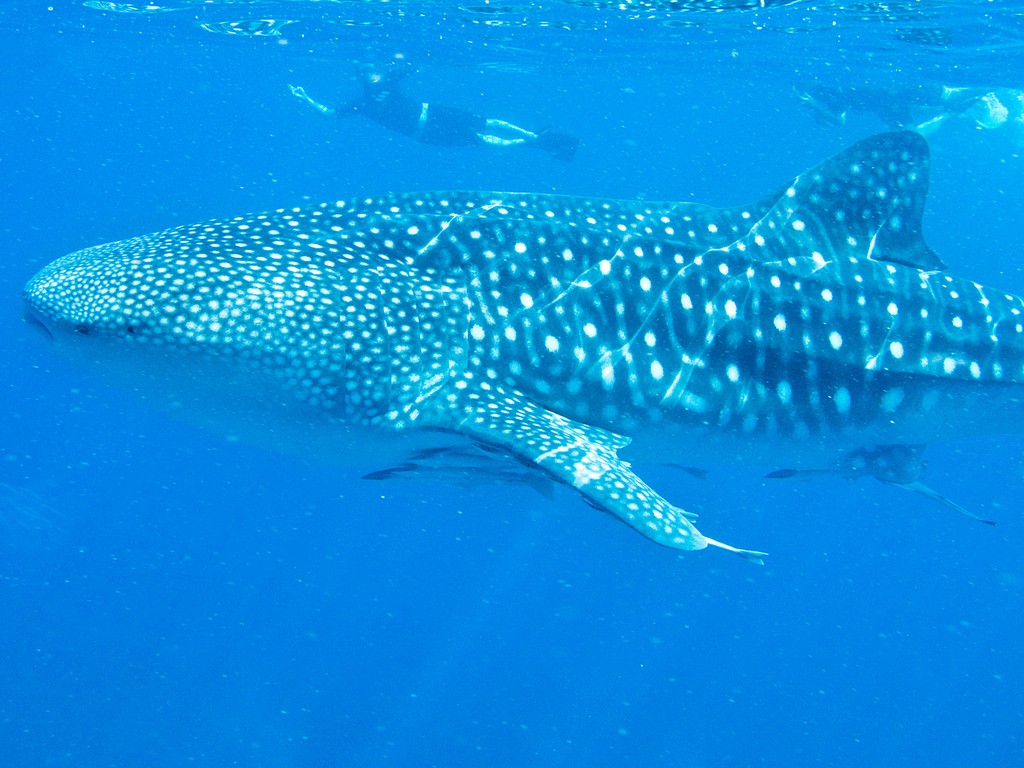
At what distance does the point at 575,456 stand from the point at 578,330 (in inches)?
52.3

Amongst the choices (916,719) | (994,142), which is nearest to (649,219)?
(916,719)

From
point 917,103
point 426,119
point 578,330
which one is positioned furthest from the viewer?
point 917,103

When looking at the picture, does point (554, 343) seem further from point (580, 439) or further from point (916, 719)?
point (916, 719)

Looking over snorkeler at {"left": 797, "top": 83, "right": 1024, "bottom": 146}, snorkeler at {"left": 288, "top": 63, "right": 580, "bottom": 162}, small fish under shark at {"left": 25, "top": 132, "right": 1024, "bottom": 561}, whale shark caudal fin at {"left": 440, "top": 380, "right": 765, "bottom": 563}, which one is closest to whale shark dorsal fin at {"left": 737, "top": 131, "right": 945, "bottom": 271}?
small fish under shark at {"left": 25, "top": 132, "right": 1024, "bottom": 561}

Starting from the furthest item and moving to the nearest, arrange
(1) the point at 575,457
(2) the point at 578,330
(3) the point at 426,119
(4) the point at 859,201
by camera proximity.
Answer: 1. (3) the point at 426,119
2. (4) the point at 859,201
3. (2) the point at 578,330
4. (1) the point at 575,457

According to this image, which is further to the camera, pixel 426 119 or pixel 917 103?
pixel 917 103

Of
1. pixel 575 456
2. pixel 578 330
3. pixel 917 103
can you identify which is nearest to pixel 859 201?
pixel 578 330

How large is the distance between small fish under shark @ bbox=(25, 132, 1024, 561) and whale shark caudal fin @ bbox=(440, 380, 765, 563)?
0.06ft

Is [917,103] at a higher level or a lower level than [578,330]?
higher

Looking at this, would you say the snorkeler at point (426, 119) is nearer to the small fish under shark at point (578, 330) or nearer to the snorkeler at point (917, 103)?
the snorkeler at point (917, 103)

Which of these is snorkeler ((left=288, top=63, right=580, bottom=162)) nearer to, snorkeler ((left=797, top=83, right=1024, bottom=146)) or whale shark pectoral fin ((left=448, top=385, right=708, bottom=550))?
snorkeler ((left=797, top=83, right=1024, bottom=146))

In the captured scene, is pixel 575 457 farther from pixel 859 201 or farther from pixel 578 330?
pixel 859 201

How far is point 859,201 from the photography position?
6594 millimetres

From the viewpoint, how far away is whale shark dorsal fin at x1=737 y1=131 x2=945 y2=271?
256 inches
